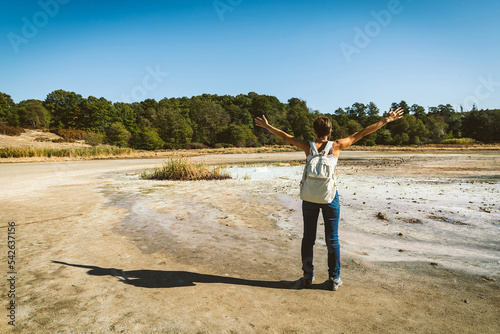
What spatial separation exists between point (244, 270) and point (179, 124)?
65306mm

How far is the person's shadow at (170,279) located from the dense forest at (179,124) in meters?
54.3

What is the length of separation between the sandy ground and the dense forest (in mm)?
52008

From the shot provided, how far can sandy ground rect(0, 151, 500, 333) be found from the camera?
2.89 meters

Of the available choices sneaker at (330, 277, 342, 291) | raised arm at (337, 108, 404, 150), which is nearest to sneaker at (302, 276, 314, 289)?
sneaker at (330, 277, 342, 291)

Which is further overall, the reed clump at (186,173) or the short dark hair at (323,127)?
the reed clump at (186,173)

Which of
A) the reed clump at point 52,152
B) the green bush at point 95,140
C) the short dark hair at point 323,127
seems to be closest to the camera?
the short dark hair at point 323,127

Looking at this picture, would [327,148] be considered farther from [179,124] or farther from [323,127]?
[179,124]

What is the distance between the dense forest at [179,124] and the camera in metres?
61.0

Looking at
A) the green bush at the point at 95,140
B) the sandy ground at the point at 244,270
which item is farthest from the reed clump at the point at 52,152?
the sandy ground at the point at 244,270

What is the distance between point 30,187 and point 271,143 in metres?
67.3

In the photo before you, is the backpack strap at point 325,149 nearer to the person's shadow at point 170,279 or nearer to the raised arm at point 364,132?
the raised arm at point 364,132

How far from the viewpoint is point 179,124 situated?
66.3m

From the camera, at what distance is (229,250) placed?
5.00 m

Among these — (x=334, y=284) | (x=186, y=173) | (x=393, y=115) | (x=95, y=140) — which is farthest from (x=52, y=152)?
(x=393, y=115)
